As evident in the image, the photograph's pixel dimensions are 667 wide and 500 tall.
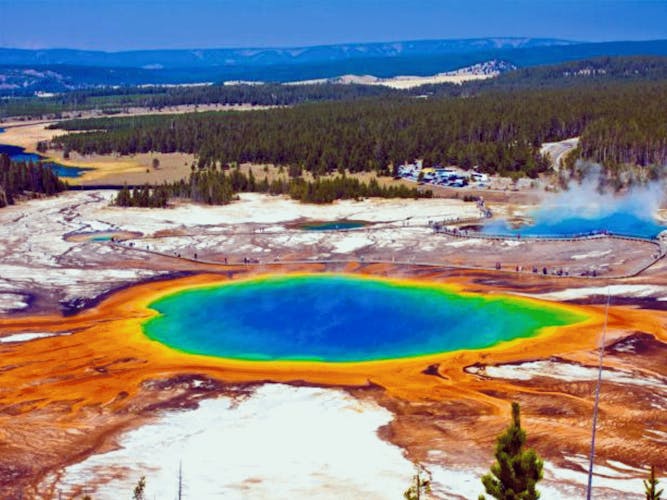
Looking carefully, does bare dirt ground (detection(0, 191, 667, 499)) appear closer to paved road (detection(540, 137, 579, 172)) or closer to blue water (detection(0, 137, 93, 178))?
paved road (detection(540, 137, 579, 172))

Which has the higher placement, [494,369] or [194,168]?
[194,168]

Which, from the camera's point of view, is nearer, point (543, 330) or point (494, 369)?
point (494, 369)

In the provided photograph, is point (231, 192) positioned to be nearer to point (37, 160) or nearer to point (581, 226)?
point (581, 226)

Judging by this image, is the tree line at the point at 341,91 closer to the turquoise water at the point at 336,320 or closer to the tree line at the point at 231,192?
the tree line at the point at 231,192

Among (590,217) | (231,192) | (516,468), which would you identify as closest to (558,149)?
(590,217)

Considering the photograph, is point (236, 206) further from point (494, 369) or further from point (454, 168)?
point (494, 369)

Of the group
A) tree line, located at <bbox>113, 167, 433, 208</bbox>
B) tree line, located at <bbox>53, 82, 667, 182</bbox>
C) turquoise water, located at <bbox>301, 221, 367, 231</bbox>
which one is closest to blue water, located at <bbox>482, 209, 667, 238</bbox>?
turquoise water, located at <bbox>301, 221, 367, 231</bbox>

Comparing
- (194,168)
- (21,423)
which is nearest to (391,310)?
(21,423)
